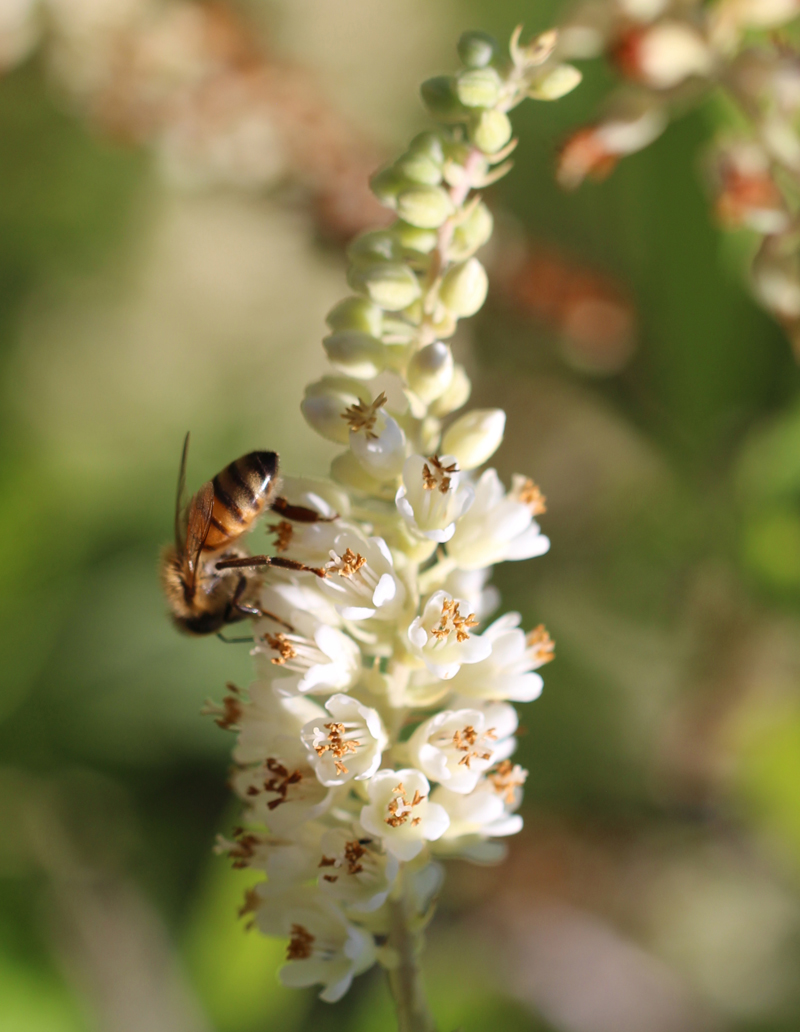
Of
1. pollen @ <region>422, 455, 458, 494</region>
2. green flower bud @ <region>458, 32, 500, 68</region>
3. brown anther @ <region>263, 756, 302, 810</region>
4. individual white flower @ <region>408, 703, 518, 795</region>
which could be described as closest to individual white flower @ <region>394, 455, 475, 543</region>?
pollen @ <region>422, 455, 458, 494</region>

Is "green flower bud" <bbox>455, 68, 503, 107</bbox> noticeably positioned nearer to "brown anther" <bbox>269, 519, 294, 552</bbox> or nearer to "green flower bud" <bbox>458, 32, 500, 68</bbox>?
"green flower bud" <bbox>458, 32, 500, 68</bbox>

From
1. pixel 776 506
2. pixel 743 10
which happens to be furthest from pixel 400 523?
pixel 776 506

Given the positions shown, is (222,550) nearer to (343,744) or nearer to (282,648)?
(282,648)

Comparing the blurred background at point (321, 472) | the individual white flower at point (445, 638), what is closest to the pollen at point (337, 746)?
the individual white flower at point (445, 638)

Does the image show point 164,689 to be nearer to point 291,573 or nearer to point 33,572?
point 33,572

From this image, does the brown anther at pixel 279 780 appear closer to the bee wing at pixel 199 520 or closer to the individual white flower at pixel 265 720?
the individual white flower at pixel 265 720
